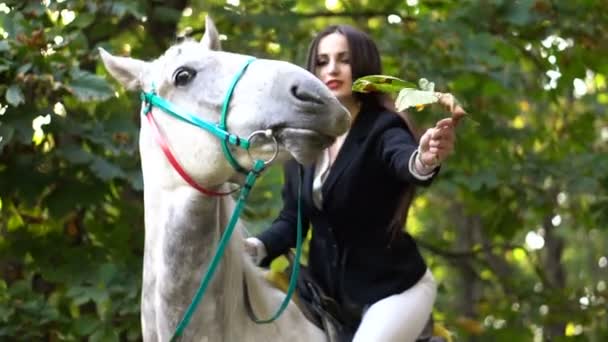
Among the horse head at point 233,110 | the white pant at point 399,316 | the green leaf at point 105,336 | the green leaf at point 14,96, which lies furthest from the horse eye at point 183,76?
the green leaf at point 105,336

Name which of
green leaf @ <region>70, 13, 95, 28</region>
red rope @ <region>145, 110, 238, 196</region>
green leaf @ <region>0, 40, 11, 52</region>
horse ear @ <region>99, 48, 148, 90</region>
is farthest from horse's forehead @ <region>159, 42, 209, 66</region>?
green leaf @ <region>70, 13, 95, 28</region>

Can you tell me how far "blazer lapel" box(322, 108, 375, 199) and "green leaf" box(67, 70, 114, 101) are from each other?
1473 millimetres

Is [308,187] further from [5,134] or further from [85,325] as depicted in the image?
[85,325]

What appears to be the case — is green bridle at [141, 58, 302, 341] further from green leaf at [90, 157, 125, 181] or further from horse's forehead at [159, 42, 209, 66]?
green leaf at [90, 157, 125, 181]

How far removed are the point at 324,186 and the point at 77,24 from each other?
2.17 metres

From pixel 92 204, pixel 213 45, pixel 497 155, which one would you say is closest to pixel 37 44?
pixel 92 204

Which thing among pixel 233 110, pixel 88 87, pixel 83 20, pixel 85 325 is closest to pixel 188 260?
A: pixel 233 110

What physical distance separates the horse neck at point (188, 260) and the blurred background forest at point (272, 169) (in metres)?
1.62

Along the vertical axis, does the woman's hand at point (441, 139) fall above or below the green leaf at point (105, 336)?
above

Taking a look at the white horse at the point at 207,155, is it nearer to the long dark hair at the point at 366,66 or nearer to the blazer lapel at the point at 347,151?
the blazer lapel at the point at 347,151

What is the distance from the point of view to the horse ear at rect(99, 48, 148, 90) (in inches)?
149

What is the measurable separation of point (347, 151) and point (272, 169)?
1.83 metres

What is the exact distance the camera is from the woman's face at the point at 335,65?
13.9ft

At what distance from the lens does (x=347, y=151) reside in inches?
161
